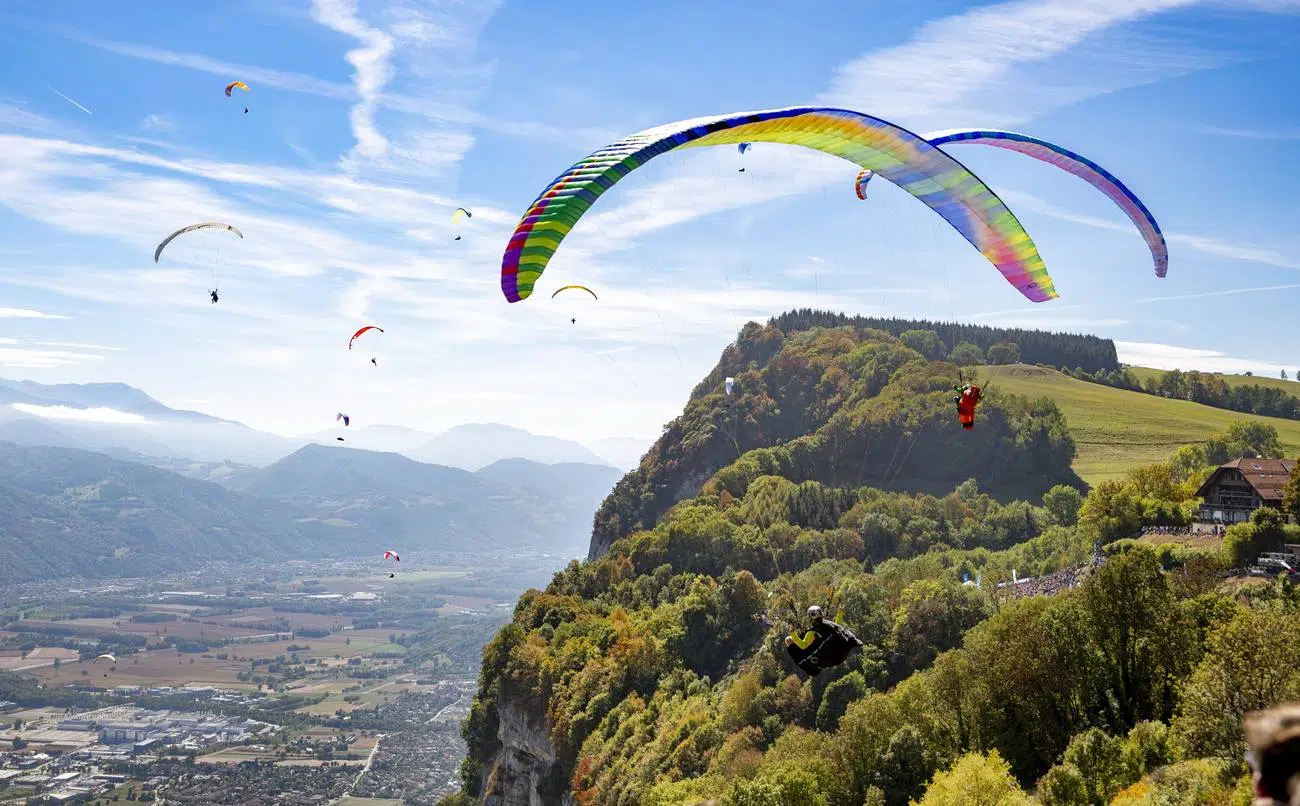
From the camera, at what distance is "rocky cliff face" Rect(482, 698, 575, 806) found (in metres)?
70.4

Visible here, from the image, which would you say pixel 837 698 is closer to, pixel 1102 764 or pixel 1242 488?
pixel 1102 764

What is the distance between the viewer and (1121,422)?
12781cm

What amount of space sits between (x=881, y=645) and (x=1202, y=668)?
22.3 meters

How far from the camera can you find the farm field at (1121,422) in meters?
114

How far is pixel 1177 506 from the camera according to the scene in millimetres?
63875

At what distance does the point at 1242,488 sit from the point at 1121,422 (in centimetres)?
7182

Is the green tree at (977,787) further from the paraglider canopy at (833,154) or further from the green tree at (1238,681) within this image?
the paraglider canopy at (833,154)

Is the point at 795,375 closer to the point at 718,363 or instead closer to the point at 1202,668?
the point at 718,363

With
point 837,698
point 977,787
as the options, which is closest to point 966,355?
point 837,698

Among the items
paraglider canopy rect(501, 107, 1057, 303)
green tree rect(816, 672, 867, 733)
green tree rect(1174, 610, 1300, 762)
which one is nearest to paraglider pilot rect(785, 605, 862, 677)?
paraglider canopy rect(501, 107, 1057, 303)

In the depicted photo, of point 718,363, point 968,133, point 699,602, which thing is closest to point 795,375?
point 718,363

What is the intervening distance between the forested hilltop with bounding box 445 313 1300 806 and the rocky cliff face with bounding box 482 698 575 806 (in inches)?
10.9

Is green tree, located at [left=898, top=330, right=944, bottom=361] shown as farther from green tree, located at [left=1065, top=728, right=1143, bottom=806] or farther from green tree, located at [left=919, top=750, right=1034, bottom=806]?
green tree, located at [left=919, top=750, right=1034, bottom=806]

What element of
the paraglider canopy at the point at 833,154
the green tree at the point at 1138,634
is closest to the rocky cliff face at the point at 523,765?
the green tree at the point at 1138,634
